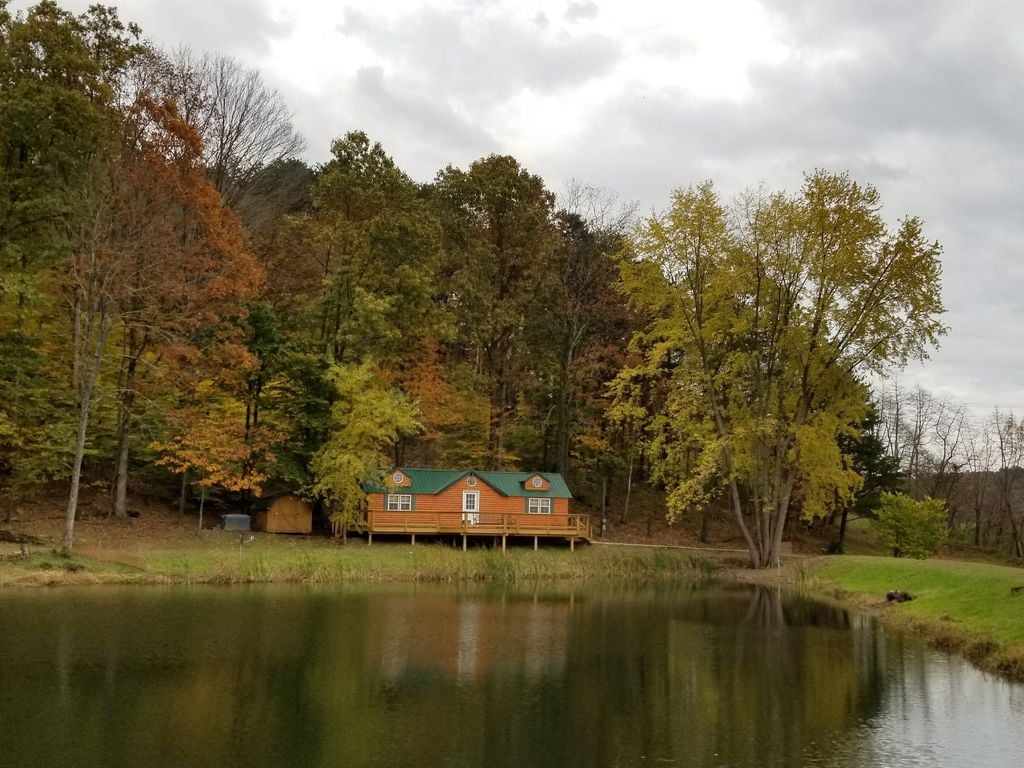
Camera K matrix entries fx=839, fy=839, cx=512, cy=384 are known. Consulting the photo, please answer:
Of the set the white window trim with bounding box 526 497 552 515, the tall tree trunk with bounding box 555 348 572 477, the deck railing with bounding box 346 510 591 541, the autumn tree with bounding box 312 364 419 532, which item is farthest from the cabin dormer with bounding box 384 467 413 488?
the tall tree trunk with bounding box 555 348 572 477

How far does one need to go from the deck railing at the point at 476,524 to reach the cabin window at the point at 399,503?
314 millimetres

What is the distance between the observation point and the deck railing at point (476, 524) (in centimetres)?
3838

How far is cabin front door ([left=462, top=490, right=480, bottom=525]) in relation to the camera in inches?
1560

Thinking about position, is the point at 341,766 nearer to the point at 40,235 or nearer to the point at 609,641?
the point at 609,641

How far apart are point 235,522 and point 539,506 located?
46.8ft

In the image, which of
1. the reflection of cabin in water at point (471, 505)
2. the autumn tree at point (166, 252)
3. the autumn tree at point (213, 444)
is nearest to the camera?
the autumn tree at point (166, 252)

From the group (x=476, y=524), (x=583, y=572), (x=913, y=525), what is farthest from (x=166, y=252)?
(x=913, y=525)

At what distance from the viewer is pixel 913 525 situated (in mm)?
45031

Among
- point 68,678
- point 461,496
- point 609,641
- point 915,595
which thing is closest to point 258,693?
point 68,678

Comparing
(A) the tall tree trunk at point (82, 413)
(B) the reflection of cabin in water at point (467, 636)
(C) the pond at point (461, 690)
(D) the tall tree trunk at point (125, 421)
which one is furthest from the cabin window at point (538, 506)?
(A) the tall tree trunk at point (82, 413)

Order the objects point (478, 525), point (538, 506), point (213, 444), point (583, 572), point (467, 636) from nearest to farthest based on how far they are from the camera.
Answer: point (467, 636) < point (213, 444) < point (583, 572) < point (478, 525) < point (538, 506)

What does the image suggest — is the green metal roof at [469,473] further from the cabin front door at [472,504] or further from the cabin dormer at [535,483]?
the cabin front door at [472,504]

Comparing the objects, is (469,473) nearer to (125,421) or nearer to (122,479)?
(122,479)

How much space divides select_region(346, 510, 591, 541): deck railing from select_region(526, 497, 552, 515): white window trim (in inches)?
13.9
